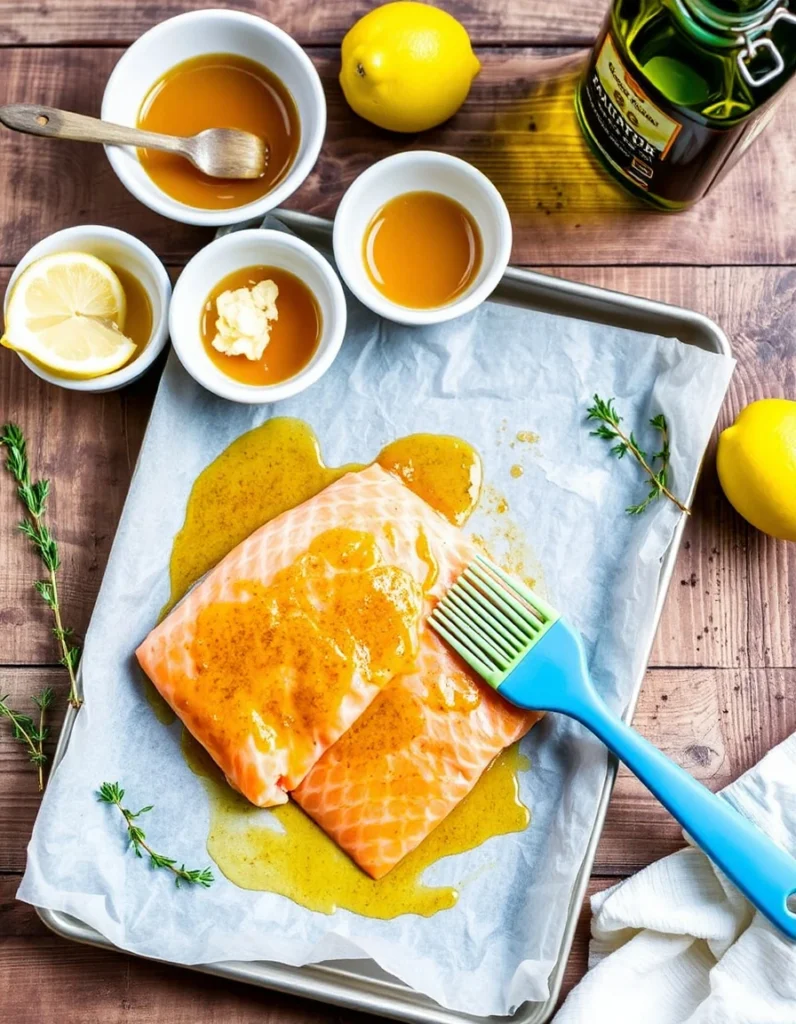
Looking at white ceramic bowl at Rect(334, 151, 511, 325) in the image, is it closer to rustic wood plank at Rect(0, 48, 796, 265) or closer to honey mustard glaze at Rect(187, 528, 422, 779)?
rustic wood plank at Rect(0, 48, 796, 265)

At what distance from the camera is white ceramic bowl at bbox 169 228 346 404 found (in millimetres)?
1915

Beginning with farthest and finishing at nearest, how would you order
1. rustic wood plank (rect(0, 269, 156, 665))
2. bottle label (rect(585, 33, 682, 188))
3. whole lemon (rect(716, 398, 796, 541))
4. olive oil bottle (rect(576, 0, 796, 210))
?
rustic wood plank (rect(0, 269, 156, 665)) < whole lemon (rect(716, 398, 796, 541)) < bottle label (rect(585, 33, 682, 188)) < olive oil bottle (rect(576, 0, 796, 210))

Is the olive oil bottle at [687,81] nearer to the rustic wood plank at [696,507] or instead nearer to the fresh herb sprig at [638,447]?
the rustic wood plank at [696,507]

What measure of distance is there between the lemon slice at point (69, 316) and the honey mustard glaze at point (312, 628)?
13.1 inches

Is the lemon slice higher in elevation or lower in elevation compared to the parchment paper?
higher

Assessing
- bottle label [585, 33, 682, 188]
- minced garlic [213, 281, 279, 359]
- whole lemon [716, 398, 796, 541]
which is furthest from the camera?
minced garlic [213, 281, 279, 359]

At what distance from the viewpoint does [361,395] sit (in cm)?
207

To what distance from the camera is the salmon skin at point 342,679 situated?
6.13 feet

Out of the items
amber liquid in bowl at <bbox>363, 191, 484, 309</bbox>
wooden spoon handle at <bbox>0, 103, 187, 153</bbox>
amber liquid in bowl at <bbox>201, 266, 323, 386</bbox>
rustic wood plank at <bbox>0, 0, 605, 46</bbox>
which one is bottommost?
amber liquid in bowl at <bbox>201, 266, 323, 386</bbox>

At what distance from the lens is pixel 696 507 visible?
206 cm

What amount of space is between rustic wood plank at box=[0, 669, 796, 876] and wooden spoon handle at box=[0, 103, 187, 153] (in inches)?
44.8

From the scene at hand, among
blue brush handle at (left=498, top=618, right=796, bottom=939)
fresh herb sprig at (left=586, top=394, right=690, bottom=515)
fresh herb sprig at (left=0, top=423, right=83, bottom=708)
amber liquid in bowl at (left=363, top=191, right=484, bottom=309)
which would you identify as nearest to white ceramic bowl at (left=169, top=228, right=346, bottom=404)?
amber liquid in bowl at (left=363, top=191, right=484, bottom=309)

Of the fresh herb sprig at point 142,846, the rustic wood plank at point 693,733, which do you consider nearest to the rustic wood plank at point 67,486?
the fresh herb sprig at point 142,846

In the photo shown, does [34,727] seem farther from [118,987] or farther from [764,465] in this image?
[764,465]
